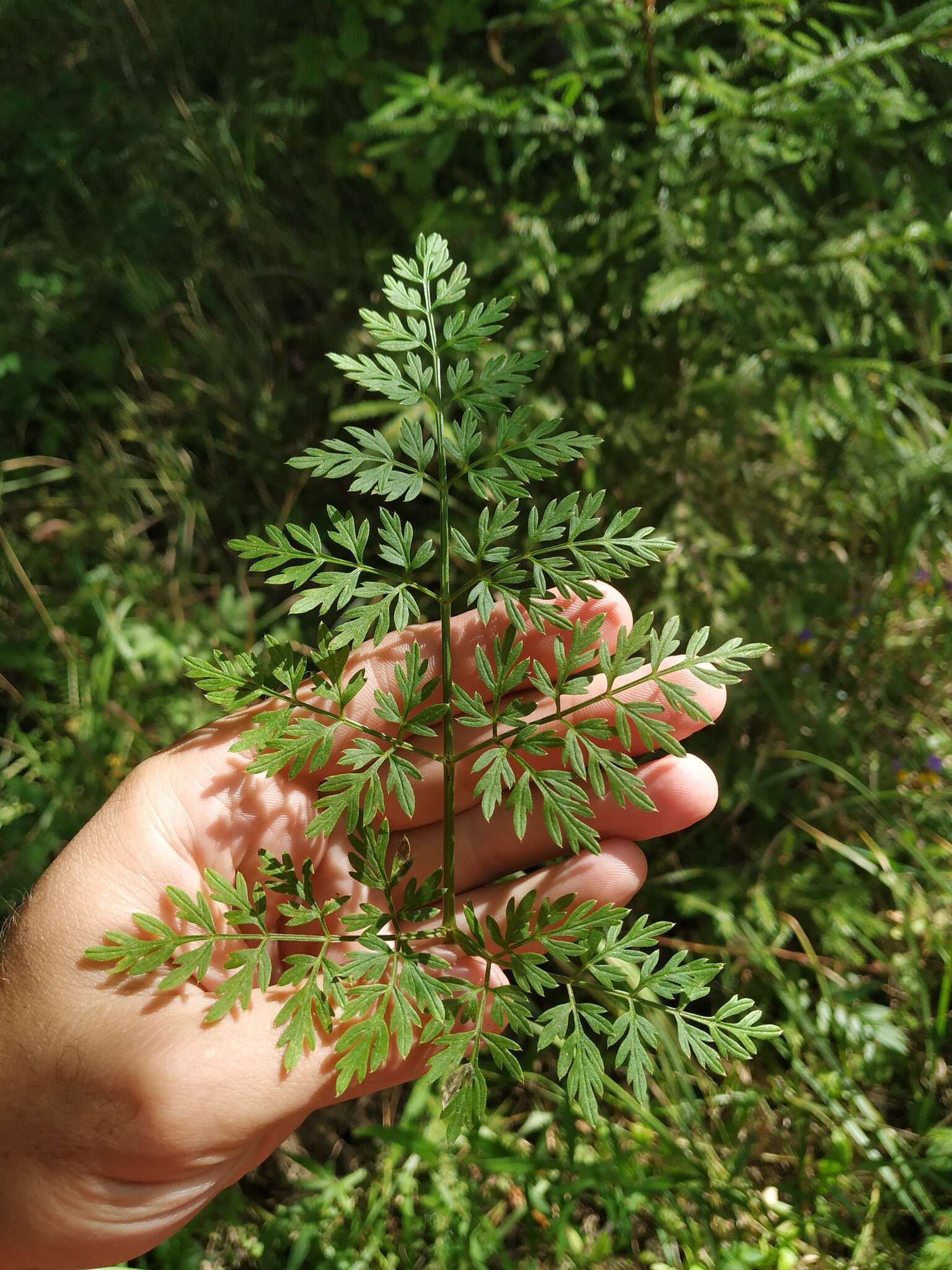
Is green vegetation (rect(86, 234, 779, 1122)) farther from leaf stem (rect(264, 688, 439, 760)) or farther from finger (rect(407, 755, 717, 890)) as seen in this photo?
finger (rect(407, 755, 717, 890))

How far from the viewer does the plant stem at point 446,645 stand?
1.94 meters

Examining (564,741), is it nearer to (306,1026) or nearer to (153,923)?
(306,1026)

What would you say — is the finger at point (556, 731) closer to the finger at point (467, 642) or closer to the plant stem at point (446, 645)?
the finger at point (467, 642)

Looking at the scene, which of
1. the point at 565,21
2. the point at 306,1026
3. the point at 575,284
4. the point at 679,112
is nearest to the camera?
the point at 306,1026

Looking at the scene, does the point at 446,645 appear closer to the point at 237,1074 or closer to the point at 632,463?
the point at 237,1074

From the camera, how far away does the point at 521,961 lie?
73.2 inches

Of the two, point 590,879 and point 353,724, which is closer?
point 353,724

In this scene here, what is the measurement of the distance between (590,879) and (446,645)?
808 mm

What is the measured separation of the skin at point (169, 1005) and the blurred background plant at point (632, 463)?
2.39ft

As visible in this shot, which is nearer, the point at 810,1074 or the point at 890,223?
the point at 890,223

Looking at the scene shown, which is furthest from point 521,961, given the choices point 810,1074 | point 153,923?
point 810,1074

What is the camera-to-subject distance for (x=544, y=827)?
7.96 feet

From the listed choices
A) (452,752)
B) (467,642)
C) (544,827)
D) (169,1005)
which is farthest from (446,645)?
(169,1005)

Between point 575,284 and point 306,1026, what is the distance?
2.36 metres
